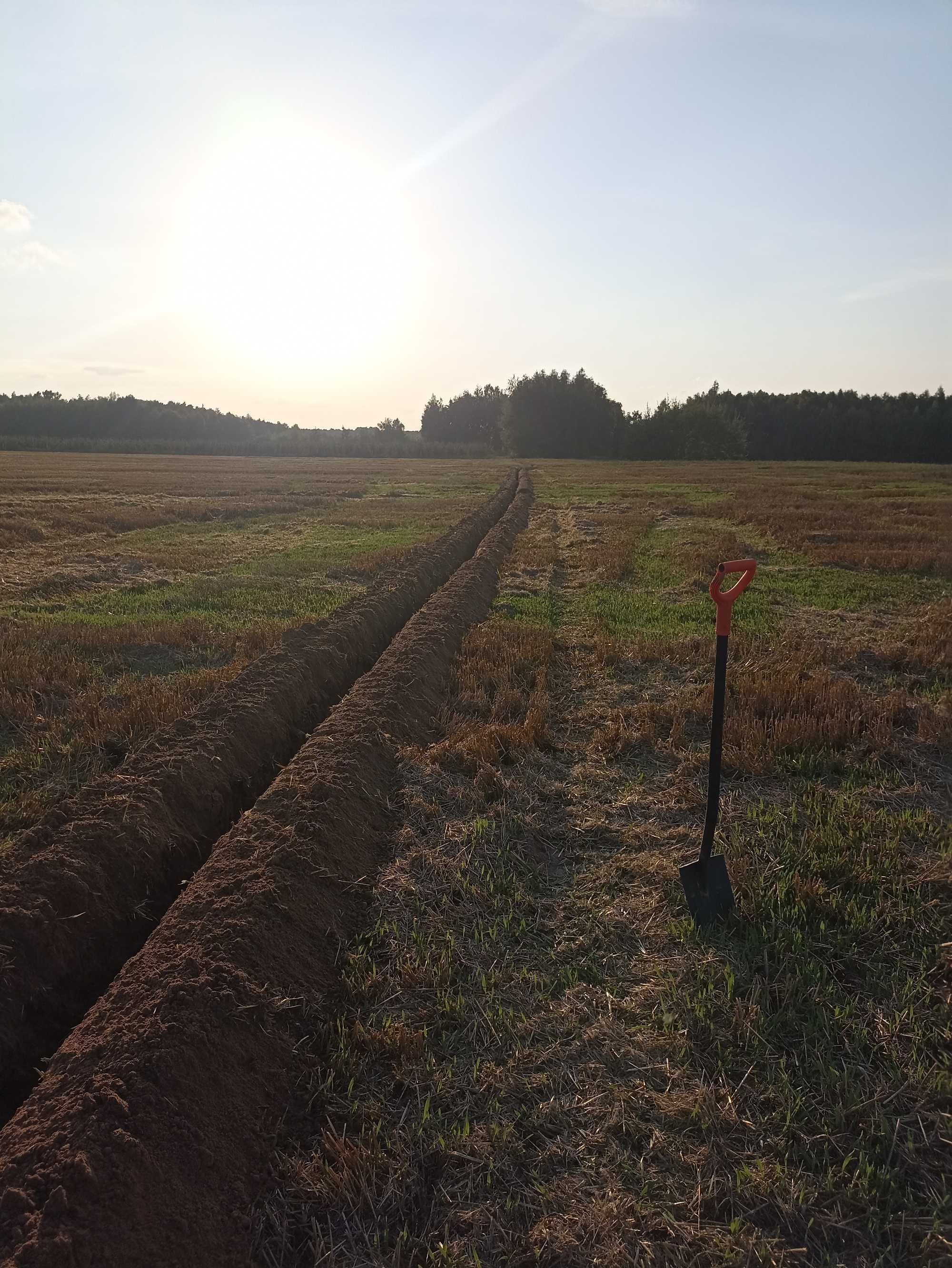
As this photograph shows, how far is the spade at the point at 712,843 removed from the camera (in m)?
4.17

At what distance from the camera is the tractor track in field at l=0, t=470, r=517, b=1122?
12.5 ft

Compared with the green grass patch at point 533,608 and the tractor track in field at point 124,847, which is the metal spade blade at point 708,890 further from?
the green grass patch at point 533,608

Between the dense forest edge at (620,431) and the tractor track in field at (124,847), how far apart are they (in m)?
80.5

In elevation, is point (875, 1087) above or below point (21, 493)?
below

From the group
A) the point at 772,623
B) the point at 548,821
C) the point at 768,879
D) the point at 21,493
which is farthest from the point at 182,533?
the point at 768,879

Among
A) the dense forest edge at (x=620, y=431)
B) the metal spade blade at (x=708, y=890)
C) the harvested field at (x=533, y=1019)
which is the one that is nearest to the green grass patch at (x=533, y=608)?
the harvested field at (x=533, y=1019)

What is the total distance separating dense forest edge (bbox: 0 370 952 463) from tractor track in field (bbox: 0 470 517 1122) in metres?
80.5

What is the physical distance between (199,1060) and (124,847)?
1.98m

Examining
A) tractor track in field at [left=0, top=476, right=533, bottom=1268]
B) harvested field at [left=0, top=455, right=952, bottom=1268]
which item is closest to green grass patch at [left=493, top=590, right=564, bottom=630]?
harvested field at [left=0, top=455, right=952, bottom=1268]

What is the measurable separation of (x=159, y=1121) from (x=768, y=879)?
3.49m

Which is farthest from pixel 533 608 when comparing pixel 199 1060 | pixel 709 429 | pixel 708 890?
pixel 709 429

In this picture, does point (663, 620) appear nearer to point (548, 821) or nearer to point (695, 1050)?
point (548, 821)

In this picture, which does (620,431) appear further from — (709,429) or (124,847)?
(124,847)

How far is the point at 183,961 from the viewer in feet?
12.3
